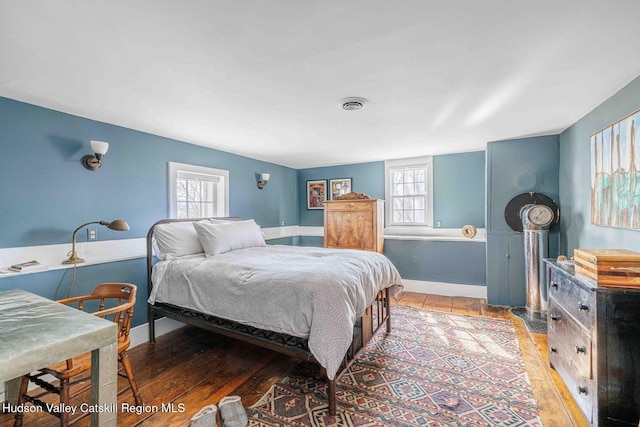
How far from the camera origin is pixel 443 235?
15.3 feet

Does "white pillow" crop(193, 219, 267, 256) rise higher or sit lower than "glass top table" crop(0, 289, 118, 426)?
higher

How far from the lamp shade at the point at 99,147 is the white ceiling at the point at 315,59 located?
9.9 inches

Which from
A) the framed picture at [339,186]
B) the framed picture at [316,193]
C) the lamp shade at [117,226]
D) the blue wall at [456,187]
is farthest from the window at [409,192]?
the lamp shade at [117,226]

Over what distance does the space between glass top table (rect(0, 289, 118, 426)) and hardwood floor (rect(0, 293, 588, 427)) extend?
0.65 metres

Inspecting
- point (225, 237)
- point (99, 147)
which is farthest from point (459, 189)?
point (99, 147)

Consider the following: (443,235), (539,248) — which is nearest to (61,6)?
(539,248)

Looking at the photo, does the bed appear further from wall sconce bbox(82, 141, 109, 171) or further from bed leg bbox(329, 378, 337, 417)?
wall sconce bbox(82, 141, 109, 171)

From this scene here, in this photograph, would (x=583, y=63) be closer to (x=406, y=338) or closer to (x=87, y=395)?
(x=406, y=338)

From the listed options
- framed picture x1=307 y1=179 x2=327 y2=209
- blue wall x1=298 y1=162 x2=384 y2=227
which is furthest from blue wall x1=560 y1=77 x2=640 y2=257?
framed picture x1=307 y1=179 x2=327 y2=209

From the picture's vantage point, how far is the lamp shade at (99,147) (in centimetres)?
254

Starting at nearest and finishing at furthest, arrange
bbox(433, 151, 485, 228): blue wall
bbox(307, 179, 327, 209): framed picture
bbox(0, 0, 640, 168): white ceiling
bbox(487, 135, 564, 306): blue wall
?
1. bbox(0, 0, 640, 168): white ceiling
2. bbox(487, 135, 564, 306): blue wall
3. bbox(433, 151, 485, 228): blue wall
4. bbox(307, 179, 327, 209): framed picture

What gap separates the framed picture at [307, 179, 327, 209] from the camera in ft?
18.4

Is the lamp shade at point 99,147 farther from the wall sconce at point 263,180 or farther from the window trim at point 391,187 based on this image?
the window trim at point 391,187

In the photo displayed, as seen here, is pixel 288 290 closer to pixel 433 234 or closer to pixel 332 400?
pixel 332 400
